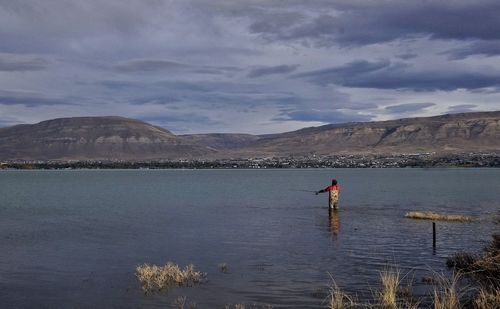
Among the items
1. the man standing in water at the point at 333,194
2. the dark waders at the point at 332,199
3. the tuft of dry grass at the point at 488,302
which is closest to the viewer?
the tuft of dry grass at the point at 488,302

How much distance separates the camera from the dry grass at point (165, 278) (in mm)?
20802

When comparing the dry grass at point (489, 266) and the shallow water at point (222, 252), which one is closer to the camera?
the dry grass at point (489, 266)

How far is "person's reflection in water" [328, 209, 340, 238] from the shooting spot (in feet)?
118

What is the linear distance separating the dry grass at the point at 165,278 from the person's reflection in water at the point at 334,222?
13.6m

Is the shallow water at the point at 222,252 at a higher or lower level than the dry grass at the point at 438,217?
lower

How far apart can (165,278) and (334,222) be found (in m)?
21.8

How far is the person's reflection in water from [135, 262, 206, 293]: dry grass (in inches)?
536

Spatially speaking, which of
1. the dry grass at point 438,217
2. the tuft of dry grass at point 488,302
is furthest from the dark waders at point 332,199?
the tuft of dry grass at point 488,302

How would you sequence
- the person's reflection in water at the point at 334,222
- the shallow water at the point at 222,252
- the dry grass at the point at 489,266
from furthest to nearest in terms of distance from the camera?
the person's reflection in water at the point at 334,222 < the shallow water at the point at 222,252 < the dry grass at the point at 489,266

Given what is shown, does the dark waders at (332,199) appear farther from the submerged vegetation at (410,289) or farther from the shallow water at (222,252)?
the submerged vegetation at (410,289)

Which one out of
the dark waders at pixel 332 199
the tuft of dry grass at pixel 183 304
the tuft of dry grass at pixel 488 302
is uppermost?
the dark waders at pixel 332 199

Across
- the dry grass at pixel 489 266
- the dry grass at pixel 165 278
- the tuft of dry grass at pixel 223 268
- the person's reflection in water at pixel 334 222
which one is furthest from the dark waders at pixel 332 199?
the dry grass at pixel 165 278

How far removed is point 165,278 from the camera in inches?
839

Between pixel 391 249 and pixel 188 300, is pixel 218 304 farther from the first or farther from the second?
pixel 391 249
